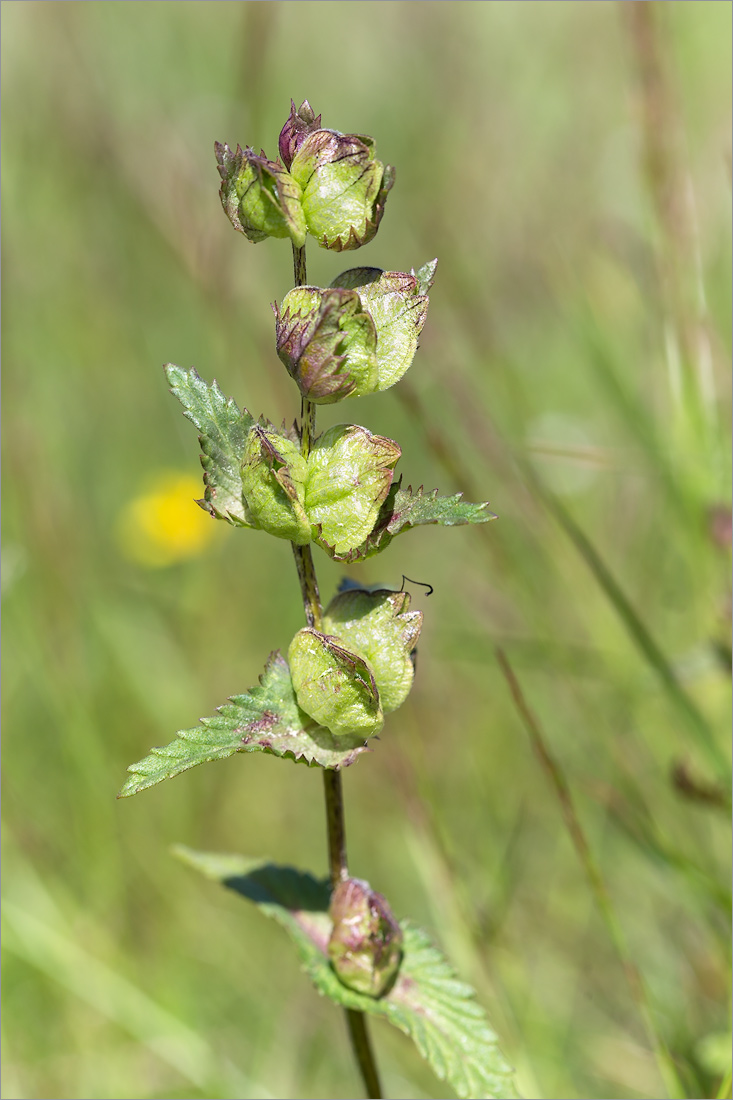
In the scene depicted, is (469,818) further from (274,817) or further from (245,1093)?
(245,1093)

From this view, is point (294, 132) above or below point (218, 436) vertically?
above

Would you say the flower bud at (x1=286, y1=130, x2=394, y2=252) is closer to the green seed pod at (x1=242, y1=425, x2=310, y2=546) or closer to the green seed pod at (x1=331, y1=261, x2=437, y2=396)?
the green seed pod at (x1=331, y1=261, x2=437, y2=396)

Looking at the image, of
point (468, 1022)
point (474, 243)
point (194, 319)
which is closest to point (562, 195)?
point (474, 243)

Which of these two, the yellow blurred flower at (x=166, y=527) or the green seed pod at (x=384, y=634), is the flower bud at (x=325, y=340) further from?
the yellow blurred flower at (x=166, y=527)

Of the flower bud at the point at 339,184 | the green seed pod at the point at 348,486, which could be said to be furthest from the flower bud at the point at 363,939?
the flower bud at the point at 339,184

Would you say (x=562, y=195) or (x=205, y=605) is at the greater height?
(x=562, y=195)

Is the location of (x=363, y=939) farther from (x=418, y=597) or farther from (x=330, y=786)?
(x=418, y=597)

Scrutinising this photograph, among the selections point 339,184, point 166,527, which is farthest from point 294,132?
point 166,527
